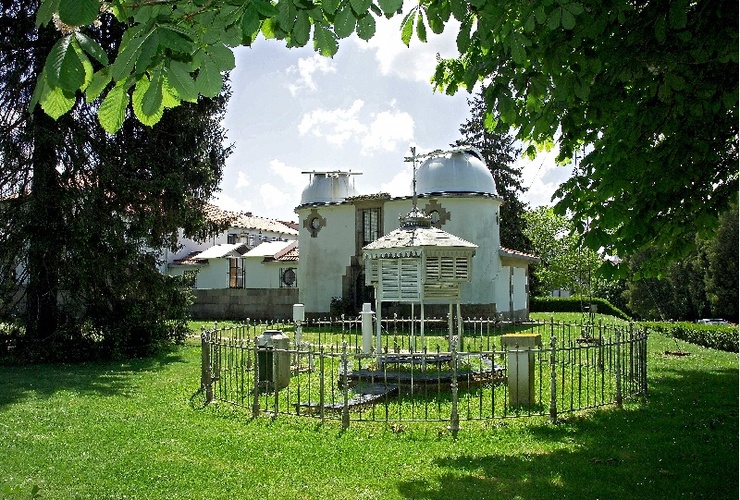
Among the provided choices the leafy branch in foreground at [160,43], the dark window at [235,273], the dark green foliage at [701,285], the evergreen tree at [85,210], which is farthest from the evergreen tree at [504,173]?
the leafy branch in foreground at [160,43]

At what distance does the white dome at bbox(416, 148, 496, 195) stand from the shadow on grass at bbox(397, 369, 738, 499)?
Result: 17156mm

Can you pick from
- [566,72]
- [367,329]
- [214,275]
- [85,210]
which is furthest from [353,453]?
[214,275]

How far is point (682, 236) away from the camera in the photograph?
29.6 feet

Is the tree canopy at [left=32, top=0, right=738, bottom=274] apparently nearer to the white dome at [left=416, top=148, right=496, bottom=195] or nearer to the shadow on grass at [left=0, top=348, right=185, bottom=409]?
the shadow on grass at [left=0, top=348, right=185, bottom=409]

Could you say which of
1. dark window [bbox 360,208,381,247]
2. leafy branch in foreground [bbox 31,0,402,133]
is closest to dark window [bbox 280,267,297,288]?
dark window [bbox 360,208,381,247]

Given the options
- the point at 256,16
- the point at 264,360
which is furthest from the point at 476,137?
the point at 256,16

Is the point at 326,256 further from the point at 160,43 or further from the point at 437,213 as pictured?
the point at 160,43

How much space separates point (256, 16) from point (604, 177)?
220 inches

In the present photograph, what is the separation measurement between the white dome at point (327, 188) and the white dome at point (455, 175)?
171 inches

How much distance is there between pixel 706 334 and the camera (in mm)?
21641

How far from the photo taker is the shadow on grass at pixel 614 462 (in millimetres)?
5910

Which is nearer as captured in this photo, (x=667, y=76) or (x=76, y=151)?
(x=667, y=76)

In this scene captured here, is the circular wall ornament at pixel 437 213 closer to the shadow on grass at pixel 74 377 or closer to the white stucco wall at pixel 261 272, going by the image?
the white stucco wall at pixel 261 272

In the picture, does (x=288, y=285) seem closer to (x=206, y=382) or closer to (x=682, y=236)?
Result: (x=206, y=382)
